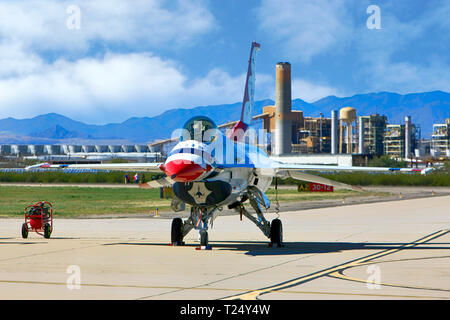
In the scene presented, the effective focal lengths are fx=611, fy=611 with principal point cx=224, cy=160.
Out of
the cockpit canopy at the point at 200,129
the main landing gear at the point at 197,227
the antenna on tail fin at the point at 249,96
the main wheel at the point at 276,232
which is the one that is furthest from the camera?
the antenna on tail fin at the point at 249,96

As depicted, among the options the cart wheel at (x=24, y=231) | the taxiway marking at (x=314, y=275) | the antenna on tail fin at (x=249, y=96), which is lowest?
the taxiway marking at (x=314, y=275)

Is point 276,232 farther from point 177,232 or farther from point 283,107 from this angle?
point 283,107

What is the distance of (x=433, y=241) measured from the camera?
23.4m

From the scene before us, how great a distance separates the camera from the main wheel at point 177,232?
22094 millimetres

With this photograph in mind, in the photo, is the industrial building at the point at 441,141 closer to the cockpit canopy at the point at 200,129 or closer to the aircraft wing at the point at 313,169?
the aircraft wing at the point at 313,169

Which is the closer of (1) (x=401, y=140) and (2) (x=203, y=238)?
(2) (x=203, y=238)

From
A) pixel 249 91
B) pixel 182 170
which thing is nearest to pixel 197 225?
pixel 182 170

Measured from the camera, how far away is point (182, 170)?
57.7 feet

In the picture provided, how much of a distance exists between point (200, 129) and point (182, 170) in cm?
211

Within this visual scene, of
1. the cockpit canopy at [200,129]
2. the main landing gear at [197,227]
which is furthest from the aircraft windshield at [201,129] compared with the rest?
the main landing gear at [197,227]

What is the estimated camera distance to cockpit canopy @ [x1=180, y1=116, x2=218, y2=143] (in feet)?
62.7

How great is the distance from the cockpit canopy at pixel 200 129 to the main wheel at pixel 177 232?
13.6ft

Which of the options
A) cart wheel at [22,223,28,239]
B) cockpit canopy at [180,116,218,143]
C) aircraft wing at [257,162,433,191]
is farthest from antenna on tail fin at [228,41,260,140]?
cart wheel at [22,223,28,239]

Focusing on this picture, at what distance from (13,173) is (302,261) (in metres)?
95.2
